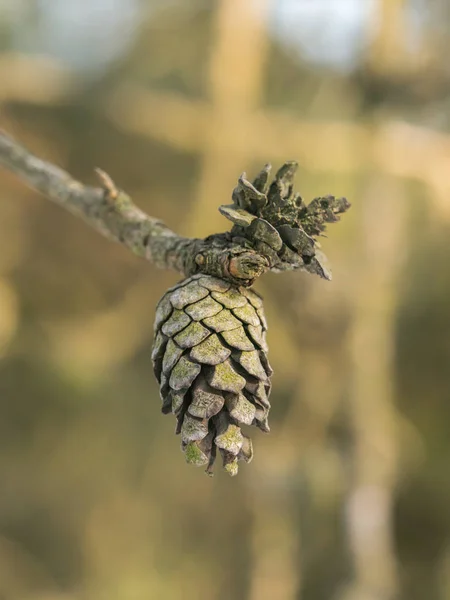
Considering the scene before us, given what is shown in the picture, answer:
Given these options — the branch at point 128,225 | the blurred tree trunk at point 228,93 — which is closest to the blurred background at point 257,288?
the blurred tree trunk at point 228,93

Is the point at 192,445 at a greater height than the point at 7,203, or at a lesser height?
lesser

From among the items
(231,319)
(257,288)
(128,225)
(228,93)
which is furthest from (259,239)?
(228,93)

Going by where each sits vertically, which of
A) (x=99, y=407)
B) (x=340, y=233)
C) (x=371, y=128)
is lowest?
(x=99, y=407)

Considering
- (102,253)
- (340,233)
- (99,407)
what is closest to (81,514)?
(99,407)

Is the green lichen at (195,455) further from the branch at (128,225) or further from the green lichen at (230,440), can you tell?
the branch at (128,225)

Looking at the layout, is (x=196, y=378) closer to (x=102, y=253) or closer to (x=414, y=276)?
(x=102, y=253)

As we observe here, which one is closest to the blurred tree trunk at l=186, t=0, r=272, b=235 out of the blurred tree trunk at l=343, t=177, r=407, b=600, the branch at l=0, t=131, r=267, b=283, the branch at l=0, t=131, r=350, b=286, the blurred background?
the blurred background

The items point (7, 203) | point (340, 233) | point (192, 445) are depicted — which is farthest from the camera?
point (340, 233)
